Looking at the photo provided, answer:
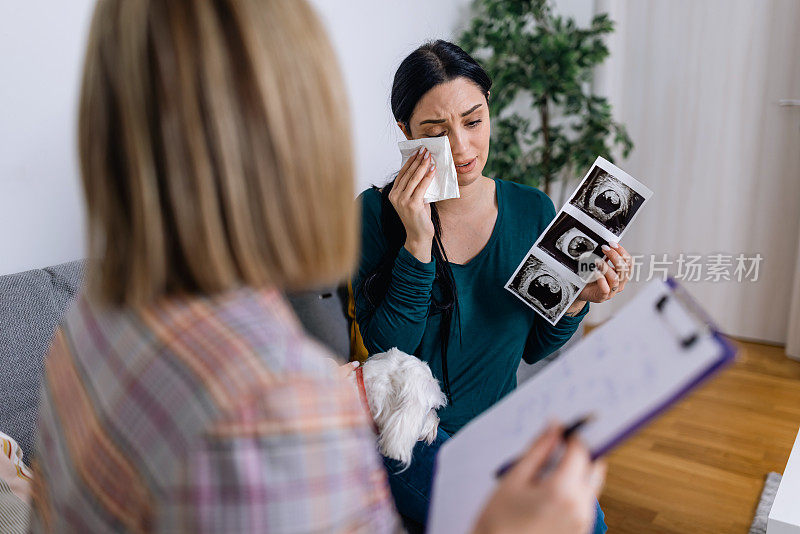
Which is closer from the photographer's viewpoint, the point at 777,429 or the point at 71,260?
the point at 71,260

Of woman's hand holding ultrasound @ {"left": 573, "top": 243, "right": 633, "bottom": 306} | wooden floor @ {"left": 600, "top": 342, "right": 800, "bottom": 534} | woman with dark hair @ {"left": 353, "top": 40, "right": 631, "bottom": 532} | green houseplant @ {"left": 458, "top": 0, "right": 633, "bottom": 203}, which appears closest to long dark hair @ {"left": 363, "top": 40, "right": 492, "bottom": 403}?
woman with dark hair @ {"left": 353, "top": 40, "right": 631, "bottom": 532}

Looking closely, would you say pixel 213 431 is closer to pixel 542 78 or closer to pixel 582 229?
pixel 582 229

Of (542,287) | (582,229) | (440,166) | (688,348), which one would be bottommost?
(542,287)

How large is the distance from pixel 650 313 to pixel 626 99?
2.89 metres

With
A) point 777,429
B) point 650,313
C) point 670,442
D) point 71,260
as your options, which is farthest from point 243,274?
point 777,429

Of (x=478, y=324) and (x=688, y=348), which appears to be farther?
(x=478, y=324)

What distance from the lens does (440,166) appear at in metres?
1.30

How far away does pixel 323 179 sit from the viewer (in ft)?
1.54

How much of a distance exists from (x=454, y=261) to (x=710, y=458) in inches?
55.5

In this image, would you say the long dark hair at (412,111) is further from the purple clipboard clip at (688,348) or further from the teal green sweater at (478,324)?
the purple clipboard clip at (688,348)

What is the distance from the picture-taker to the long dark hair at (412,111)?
4.31ft

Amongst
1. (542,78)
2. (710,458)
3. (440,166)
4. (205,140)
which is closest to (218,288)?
(205,140)

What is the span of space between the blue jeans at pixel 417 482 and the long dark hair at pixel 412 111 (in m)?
0.20

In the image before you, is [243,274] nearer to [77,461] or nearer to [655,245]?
[77,461]
